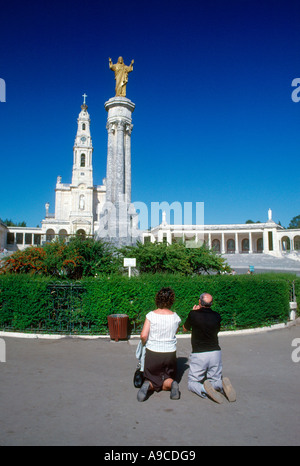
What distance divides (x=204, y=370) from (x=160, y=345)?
74 centimetres

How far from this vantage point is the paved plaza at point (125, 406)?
3654mm

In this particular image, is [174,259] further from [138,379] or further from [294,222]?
[294,222]

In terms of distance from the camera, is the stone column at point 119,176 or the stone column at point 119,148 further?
the stone column at point 119,148

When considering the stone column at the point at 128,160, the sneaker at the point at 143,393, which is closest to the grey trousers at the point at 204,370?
the sneaker at the point at 143,393

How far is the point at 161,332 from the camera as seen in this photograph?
492 cm

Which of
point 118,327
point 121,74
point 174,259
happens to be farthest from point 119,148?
point 118,327

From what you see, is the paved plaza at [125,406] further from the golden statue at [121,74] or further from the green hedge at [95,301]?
the golden statue at [121,74]

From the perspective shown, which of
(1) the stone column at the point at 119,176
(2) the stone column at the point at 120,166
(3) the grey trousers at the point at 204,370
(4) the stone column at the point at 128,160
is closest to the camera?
(3) the grey trousers at the point at 204,370

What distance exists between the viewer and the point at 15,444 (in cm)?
348

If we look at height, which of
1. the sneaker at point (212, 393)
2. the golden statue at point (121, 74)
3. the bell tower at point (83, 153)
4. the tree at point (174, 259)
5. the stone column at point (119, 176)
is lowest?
the sneaker at point (212, 393)

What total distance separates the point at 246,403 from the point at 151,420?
1.42m

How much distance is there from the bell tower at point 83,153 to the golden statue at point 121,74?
139ft
